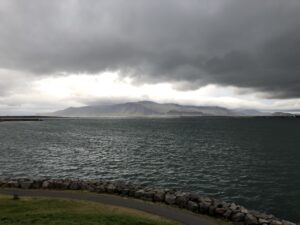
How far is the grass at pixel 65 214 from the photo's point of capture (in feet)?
61.5

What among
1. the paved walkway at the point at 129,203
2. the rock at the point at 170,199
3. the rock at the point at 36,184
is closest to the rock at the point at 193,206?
the paved walkway at the point at 129,203

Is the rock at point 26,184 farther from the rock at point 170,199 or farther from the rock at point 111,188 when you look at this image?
the rock at point 170,199

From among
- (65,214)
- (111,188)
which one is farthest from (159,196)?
(65,214)

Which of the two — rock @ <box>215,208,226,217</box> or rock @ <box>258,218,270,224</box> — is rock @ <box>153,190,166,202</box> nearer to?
rock @ <box>215,208,226,217</box>

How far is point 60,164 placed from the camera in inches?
2295

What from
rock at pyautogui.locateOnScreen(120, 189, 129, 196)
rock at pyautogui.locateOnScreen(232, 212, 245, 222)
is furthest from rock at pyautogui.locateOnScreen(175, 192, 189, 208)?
rock at pyautogui.locateOnScreen(120, 189, 129, 196)

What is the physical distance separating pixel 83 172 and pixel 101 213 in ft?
105

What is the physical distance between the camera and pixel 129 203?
2472cm

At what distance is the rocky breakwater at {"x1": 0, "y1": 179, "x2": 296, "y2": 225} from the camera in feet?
71.5

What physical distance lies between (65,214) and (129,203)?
248 inches

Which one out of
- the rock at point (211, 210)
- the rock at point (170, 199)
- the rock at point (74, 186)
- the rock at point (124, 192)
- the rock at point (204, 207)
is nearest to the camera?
the rock at point (211, 210)

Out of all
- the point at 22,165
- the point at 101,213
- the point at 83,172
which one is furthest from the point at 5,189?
the point at 22,165

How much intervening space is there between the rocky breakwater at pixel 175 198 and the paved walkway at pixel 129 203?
972 millimetres

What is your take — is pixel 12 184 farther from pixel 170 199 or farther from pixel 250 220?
pixel 250 220
